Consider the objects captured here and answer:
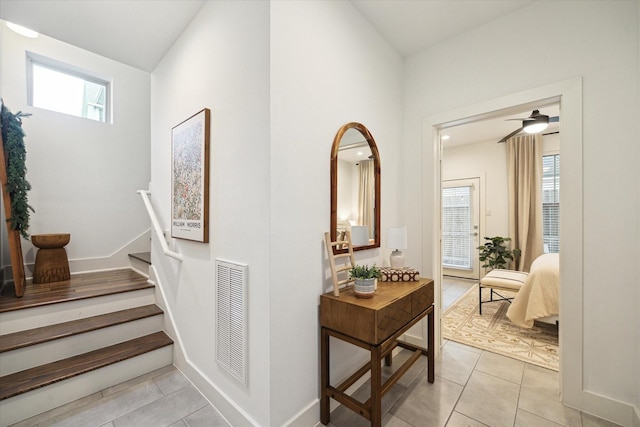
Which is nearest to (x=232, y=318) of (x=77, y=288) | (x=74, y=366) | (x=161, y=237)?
(x=161, y=237)

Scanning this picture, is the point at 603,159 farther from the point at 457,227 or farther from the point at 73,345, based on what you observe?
the point at 457,227

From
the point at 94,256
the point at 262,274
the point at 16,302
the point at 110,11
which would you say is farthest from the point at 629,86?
the point at 94,256

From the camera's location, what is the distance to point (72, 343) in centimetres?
205

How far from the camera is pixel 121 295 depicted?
101 inches

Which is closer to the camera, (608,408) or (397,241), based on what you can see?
(608,408)

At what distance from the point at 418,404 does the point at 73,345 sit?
265 cm

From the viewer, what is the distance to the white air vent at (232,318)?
157 cm

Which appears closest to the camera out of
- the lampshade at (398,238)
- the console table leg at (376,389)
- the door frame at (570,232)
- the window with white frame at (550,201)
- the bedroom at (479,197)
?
the console table leg at (376,389)

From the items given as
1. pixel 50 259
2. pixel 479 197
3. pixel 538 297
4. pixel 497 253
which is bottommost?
→ pixel 538 297

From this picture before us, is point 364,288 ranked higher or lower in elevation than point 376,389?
higher

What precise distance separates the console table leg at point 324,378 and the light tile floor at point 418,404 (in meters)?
0.08

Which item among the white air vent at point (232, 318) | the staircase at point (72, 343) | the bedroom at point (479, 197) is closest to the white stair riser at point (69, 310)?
the staircase at point (72, 343)

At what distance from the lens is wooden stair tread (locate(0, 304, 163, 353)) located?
6.20 ft

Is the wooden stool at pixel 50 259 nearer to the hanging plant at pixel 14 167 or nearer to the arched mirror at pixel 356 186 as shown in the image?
the hanging plant at pixel 14 167
